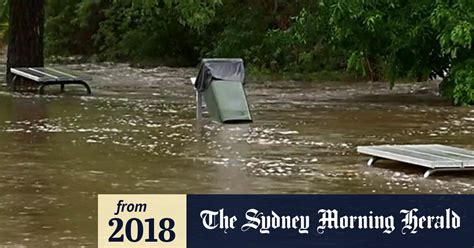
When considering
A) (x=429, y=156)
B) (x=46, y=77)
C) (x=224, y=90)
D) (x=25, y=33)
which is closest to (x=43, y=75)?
(x=46, y=77)

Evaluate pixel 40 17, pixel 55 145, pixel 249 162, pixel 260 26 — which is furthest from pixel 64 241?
pixel 260 26

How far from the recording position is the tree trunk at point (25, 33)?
21.5 m

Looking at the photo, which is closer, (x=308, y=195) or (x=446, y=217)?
(x=446, y=217)

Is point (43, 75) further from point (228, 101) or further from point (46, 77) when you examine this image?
point (228, 101)

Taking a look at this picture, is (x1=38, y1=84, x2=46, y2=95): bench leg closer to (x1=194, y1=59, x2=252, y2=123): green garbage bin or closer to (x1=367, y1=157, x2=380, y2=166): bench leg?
(x1=194, y1=59, x2=252, y2=123): green garbage bin

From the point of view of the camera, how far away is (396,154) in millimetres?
10195

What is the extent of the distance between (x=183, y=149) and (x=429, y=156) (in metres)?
2.91

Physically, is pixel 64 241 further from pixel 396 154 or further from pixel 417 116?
pixel 417 116

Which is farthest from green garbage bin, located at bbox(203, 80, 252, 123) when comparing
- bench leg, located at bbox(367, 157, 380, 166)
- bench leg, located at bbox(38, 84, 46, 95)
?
bench leg, located at bbox(38, 84, 46, 95)

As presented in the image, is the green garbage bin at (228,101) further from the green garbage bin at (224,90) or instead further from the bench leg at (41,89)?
the bench leg at (41,89)

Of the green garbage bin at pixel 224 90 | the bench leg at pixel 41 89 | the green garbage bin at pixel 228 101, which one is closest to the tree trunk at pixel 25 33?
the bench leg at pixel 41 89

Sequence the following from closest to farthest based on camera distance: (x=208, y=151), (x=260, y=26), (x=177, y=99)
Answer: (x=208, y=151), (x=177, y=99), (x=260, y=26)

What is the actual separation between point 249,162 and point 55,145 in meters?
2.51

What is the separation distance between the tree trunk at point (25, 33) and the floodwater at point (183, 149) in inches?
93.7
